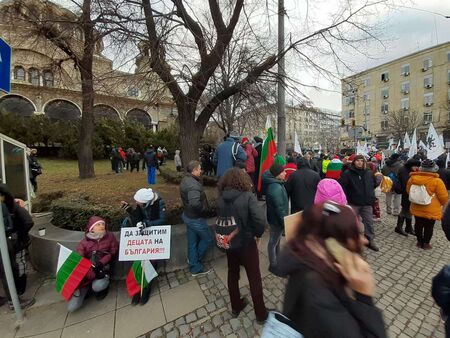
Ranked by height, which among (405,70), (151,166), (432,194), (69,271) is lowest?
(69,271)

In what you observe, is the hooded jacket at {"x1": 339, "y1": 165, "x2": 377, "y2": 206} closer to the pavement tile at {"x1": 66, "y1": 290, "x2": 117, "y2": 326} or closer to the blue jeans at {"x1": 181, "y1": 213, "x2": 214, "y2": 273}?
the blue jeans at {"x1": 181, "y1": 213, "x2": 214, "y2": 273}

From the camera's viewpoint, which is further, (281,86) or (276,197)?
(281,86)

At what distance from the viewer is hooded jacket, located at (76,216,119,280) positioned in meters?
3.34

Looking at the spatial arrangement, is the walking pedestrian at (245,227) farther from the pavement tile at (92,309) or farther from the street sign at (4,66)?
the street sign at (4,66)

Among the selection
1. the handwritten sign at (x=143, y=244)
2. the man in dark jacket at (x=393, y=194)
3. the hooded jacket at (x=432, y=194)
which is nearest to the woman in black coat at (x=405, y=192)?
the hooded jacket at (x=432, y=194)

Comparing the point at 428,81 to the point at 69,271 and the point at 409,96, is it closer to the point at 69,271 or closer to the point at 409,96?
the point at 409,96

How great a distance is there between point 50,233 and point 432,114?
50933 mm

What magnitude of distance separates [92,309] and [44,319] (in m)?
0.58

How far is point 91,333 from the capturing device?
2.77 m

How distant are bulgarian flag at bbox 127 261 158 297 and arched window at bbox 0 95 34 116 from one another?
105 ft

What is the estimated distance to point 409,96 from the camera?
39.8 m

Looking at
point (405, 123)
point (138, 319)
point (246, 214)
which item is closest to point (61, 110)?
point (138, 319)

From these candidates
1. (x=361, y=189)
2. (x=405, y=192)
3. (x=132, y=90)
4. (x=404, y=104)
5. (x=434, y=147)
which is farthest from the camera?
(x=404, y=104)

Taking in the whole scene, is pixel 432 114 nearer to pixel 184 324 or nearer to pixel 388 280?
pixel 388 280
